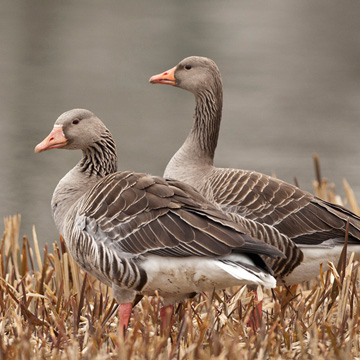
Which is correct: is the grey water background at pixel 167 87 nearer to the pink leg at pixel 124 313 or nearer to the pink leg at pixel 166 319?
the pink leg at pixel 124 313

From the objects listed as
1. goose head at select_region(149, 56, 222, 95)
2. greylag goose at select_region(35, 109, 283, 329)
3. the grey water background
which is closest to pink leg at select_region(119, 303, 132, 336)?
greylag goose at select_region(35, 109, 283, 329)

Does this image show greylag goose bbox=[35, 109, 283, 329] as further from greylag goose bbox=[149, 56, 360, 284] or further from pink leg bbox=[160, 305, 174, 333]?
greylag goose bbox=[149, 56, 360, 284]

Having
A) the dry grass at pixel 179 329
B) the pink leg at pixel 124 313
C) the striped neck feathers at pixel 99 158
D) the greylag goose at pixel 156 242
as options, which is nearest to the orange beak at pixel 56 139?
the striped neck feathers at pixel 99 158

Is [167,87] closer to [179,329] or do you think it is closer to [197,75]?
[197,75]

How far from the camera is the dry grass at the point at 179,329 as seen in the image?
384 centimetres

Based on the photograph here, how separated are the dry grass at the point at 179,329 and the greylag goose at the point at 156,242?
0.17 meters

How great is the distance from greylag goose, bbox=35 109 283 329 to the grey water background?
600 cm

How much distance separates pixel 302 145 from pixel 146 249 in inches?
473

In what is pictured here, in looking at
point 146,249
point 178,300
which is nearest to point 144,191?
point 146,249

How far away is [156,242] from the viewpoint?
4770mm

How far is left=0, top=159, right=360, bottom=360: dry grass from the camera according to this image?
384 cm

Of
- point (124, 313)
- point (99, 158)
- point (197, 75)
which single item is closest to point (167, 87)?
point (197, 75)

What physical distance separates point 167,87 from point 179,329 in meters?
18.9

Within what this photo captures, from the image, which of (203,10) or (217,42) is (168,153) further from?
(203,10)
